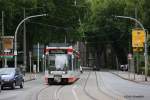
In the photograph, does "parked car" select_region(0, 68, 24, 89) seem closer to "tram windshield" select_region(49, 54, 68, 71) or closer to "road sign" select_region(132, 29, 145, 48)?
"tram windshield" select_region(49, 54, 68, 71)

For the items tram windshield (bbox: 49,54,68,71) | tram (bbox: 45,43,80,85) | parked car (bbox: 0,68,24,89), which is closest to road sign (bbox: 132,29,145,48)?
tram (bbox: 45,43,80,85)

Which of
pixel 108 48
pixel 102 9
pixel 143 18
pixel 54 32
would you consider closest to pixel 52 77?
pixel 143 18

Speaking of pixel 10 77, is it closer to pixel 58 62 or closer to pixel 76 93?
pixel 76 93

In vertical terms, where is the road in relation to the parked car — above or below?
below

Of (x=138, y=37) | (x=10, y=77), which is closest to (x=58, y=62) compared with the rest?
(x=10, y=77)

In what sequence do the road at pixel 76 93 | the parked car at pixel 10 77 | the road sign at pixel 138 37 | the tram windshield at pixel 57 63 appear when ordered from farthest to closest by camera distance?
the road sign at pixel 138 37, the tram windshield at pixel 57 63, the parked car at pixel 10 77, the road at pixel 76 93

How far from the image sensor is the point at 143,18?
84188 mm

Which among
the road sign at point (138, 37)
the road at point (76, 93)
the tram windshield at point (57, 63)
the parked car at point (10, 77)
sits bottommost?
the road at point (76, 93)

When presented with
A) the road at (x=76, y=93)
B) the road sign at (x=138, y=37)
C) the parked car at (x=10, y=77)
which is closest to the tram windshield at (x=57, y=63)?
the road at (x=76, y=93)

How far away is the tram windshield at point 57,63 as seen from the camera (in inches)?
1789

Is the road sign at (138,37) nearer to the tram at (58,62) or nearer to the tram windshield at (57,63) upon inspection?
the tram at (58,62)

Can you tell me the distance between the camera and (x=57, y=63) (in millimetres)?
45438

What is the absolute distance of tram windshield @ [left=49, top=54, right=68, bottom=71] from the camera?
4545cm

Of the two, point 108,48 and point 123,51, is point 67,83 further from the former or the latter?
point 108,48
